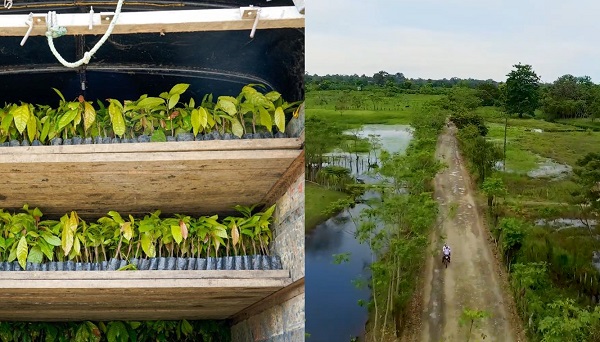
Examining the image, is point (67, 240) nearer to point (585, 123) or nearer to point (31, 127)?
point (31, 127)

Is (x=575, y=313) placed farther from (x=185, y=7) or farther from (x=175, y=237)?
(x=185, y=7)

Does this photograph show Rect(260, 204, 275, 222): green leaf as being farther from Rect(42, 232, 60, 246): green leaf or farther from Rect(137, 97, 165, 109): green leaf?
Rect(42, 232, 60, 246): green leaf

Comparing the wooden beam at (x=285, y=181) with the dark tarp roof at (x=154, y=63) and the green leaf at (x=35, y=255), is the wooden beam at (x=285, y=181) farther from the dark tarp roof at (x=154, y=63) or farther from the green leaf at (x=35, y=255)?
the green leaf at (x=35, y=255)

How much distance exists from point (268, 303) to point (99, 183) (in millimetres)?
614

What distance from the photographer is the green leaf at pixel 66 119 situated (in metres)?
1.62

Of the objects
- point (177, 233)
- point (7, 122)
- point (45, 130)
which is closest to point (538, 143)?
point (177, 233)

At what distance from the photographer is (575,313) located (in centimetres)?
159

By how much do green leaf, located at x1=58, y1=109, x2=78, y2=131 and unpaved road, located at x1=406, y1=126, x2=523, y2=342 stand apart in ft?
3.19

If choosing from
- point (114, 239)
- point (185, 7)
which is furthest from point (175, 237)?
point (185, 7)

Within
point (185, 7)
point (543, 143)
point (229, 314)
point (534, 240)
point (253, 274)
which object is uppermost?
point (185, 7)

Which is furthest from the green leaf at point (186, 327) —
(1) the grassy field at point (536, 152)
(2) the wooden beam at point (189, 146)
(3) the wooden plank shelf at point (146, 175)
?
(1) the grassy field at point (536, 152)

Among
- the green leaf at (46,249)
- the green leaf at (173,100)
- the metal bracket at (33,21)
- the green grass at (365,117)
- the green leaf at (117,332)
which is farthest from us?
the green leaf at (117,332)

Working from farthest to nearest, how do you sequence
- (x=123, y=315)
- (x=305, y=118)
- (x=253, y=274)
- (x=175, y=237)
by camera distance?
(x=123, y=315)
(x=175, y=237)
(x=253, y=274)
(x=305, y=118)

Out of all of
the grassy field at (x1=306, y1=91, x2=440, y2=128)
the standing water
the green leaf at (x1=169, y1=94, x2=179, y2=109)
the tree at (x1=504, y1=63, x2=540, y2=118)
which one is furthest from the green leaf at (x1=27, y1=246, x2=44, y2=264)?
the tree at (x1=504, y1=63, x2=540, y2=118)
